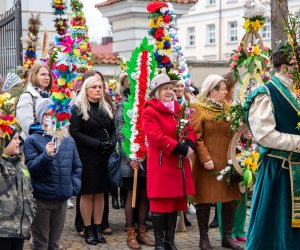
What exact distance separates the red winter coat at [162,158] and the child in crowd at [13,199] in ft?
6.15

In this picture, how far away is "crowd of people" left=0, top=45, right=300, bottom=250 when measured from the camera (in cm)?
505

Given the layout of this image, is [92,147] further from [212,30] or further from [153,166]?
[212,30]

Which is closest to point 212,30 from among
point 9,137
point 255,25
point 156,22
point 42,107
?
point 156,22

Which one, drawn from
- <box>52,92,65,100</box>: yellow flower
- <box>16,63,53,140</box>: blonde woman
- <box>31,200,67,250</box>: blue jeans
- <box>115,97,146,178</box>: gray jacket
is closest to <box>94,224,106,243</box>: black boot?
<box>115,97,146,178</box>: gray jacket

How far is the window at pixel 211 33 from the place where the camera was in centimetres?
5041

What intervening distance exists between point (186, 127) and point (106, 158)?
1221mm

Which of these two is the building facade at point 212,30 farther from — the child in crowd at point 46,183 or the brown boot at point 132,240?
the child in crowd at point 46,183

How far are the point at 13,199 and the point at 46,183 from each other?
0.89m

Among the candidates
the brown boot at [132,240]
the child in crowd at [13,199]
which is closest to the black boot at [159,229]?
the brown boot at [132,240]

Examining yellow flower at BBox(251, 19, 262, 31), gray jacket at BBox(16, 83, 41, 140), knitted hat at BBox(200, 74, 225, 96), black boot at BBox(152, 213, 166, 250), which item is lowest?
black boot at BBox(152, 213, 166, 250)

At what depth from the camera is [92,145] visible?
7.27 m

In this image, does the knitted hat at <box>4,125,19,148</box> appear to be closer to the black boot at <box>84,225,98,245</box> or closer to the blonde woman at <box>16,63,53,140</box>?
the blonde woman at <box>16,63,53,140</box>

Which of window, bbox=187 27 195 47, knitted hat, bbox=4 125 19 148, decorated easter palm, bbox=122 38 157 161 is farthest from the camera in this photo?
window, bbox=187 27 195 47

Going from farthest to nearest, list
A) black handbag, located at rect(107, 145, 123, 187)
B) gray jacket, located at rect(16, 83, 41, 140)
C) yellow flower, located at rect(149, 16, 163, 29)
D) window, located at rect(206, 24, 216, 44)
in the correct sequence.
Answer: window, located at rect(206, 24, 216, 44) → yellow flower, located at rect(149, 16, 163, 29) → black handbag, located at rect(107, 145, 123, 187) → gray jacket, located at rect(16, 83, 41, 140)
